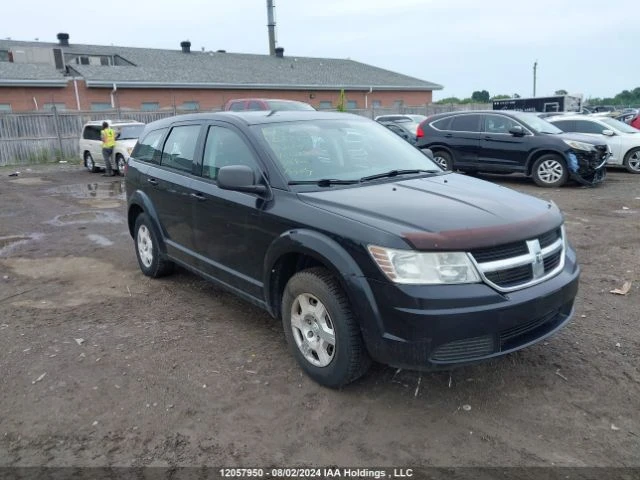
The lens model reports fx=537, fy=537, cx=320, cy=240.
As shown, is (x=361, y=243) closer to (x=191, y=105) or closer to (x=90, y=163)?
(x=90, y=163)

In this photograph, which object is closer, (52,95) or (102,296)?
(102,296)

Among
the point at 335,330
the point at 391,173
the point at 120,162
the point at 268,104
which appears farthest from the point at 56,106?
the point at 335,330

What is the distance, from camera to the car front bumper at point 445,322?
2932mm

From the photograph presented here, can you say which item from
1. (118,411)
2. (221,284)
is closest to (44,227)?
(221,284)

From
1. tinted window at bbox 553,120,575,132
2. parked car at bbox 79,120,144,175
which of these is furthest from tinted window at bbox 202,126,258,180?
tinted window at bbox 553,120,575,132

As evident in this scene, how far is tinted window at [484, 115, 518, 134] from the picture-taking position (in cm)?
1207

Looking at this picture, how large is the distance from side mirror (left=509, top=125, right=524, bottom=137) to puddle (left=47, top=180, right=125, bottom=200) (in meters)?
8.78

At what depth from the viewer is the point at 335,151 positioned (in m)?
4.30

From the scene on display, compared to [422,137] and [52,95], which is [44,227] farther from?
[52,95]

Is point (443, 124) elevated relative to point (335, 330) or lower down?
elevated

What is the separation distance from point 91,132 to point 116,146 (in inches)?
95.0

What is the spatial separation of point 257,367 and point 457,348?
1.55 m

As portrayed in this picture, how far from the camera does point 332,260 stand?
3240 millimetres

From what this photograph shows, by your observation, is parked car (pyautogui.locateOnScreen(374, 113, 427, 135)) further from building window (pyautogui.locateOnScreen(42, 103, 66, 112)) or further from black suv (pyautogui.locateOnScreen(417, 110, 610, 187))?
building window (pyautogui.locateOnScreen(42, 103, 66, 112))
